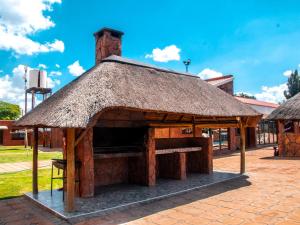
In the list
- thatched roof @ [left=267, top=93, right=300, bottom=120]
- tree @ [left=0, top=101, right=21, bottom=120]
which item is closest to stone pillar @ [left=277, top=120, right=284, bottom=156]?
thatched roof @ [left=267, top=93, right=300, bottom=120]

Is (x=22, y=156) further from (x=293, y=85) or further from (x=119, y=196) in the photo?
(x=293, y=85)

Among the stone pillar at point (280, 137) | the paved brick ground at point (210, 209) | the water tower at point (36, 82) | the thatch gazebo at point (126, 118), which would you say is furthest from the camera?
the water tower at point (36, 82)

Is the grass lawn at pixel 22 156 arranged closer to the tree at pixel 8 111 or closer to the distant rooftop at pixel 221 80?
the distant rooftop at pixel 221 80

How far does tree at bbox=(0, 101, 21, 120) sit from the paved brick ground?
55.0m

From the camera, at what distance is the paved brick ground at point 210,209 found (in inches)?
201

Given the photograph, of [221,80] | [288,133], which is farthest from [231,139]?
[288,133]

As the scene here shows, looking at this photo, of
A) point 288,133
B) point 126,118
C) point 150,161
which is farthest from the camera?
point 288,133

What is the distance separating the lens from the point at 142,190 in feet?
23.7

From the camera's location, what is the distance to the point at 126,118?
851cm

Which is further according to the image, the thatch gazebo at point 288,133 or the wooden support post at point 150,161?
the thatch gazebo at point 288,133

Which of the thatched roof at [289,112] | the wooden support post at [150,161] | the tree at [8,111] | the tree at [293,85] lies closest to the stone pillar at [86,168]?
the wooden support post at [150,161]

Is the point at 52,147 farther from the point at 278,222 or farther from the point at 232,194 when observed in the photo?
the point at 278,222

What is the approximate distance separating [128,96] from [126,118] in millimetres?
2312

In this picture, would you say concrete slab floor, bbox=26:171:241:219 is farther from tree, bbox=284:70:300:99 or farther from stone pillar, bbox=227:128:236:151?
tree, bbox=284:70:300:99
